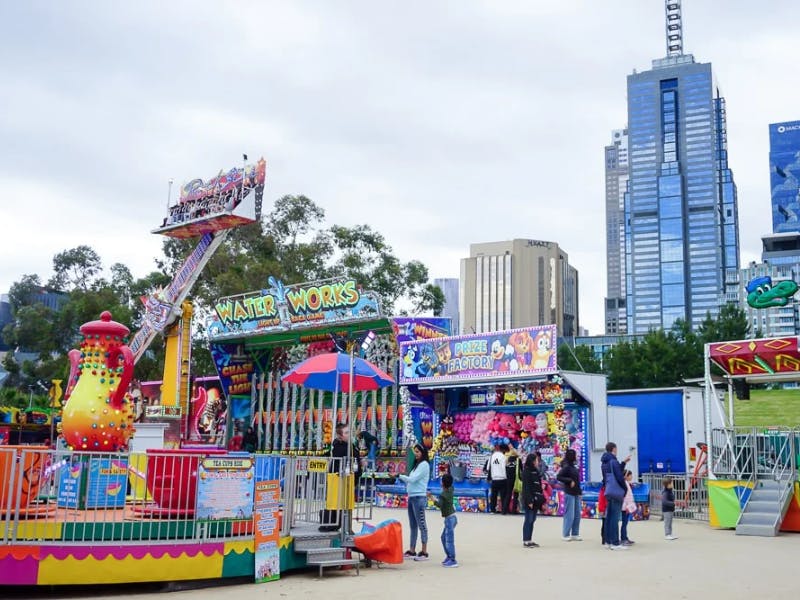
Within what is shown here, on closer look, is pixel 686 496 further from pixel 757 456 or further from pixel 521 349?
pixel 521 349

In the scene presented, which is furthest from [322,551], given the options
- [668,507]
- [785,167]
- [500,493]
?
[785,167]

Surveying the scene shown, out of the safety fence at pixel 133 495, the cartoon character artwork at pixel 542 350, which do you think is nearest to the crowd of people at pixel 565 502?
the safety fence at pixel 133 495

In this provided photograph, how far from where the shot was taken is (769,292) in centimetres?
1961

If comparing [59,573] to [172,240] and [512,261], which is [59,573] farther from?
[512,261]

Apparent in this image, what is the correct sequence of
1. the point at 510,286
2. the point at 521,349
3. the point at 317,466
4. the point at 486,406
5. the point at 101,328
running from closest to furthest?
the point at 317,466 → the point at 101,328 → the point at 521,349 → the point at 486,406 → the point at 510,286

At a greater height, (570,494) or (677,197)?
(677,197)

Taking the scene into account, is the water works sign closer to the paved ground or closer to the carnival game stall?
the carnival game stall

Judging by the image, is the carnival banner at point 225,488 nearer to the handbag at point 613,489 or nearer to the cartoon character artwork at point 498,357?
the handbag at point 613,489

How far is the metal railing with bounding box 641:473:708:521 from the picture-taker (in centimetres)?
2031

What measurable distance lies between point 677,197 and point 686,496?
164969 mm

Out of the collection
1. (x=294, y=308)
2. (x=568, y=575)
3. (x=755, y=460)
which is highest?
(x=294, y=308)

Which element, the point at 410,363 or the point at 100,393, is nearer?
the point at 100,393

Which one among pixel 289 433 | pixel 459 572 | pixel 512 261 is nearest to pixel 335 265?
pixel 289 433

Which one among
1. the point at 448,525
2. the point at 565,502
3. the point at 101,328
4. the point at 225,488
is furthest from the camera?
the point at 565,502
